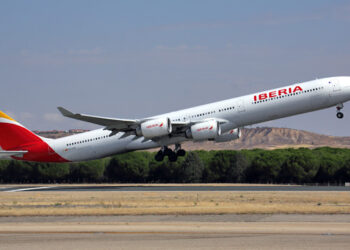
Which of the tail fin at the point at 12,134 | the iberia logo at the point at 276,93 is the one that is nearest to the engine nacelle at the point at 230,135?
the iberia logo at the point at 276,93

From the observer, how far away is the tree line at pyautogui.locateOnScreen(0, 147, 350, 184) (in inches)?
3962

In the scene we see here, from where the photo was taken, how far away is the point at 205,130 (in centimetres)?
5425

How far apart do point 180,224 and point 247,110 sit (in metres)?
28.2

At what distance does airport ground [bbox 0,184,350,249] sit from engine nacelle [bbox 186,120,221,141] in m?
11.3

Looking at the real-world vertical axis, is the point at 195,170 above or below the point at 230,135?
below

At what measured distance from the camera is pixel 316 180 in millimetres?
100562

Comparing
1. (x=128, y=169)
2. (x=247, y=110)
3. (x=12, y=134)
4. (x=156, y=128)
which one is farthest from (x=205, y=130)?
(x=128, y=169)

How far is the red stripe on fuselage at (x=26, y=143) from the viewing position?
64.2m

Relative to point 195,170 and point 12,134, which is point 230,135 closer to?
point 12,134

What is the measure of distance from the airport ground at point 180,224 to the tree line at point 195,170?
5745 cm

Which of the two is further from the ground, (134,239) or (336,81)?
(336,81)

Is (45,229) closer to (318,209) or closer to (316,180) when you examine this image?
(318,209)

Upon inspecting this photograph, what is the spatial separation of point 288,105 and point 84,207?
77.1 feet

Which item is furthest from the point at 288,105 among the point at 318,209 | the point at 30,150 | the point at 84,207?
the point at 30,150
